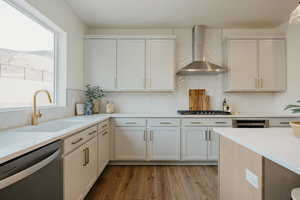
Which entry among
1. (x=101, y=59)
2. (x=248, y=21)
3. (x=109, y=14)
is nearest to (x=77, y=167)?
(x=101, y=59)

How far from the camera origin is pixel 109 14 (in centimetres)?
309

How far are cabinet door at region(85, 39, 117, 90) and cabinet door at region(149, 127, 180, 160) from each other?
3.96ft

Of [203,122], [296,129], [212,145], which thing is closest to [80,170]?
[296,129]

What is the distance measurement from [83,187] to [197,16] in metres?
3.11

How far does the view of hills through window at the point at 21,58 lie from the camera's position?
175cm

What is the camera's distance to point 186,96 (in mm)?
3730

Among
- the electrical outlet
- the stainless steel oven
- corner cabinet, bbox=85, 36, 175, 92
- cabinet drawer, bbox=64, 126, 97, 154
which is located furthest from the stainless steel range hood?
the electrical outlet

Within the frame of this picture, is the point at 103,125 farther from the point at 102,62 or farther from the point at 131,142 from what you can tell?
the point at 102,62

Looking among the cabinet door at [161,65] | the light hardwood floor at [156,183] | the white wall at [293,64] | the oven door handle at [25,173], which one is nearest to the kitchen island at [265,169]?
the light hardwood floor at [156,183]

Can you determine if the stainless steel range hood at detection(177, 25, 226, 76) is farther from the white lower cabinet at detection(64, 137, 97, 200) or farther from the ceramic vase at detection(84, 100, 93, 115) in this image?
the white lower cabinet at detection(64, 137, 97, 200)

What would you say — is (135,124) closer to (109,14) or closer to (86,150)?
(86,150)

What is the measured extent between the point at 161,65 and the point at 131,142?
1.51m

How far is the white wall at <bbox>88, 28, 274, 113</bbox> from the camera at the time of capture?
12.1 feet

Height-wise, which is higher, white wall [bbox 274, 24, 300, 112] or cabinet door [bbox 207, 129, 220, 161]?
white wall [bbox 274, 24, 300, 112]
